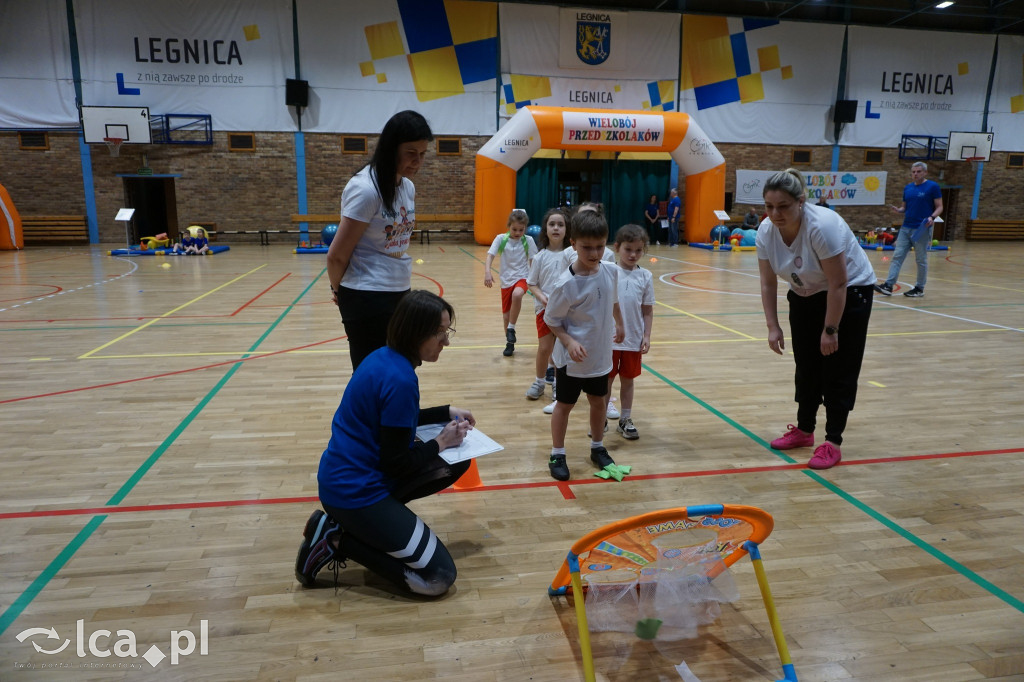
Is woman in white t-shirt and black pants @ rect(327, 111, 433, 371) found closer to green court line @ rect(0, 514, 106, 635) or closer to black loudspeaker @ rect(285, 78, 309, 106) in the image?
green court line @ rect(0, 514, 106, 635)

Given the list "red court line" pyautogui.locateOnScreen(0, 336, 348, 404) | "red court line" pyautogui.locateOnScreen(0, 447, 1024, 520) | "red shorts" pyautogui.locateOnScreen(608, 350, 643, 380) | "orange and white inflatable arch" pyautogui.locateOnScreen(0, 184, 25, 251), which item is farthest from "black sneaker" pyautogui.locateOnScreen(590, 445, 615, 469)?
"orange and white inflatable arch" pyautogui.locateOnScreen(0, 184, 25, 251)

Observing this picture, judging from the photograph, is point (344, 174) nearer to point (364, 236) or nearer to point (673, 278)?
point (673, 278)

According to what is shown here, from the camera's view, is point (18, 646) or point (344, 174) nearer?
point (18, 646)

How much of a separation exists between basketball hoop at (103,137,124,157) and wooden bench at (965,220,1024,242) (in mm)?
25808

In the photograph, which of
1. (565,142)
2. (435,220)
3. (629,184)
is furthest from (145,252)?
(629,184)

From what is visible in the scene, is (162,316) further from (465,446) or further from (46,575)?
(465,446)

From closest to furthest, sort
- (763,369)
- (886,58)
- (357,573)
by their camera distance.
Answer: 1. (357,573)
2. (763,369)
3. (886,58)

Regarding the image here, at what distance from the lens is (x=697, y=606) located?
213 cm

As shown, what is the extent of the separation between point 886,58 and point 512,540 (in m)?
22.6

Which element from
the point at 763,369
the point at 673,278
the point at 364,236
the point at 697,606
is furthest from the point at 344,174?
the point at 697,606

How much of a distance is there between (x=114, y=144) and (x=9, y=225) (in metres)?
3.14

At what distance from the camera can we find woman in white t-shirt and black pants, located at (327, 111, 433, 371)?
257 cm

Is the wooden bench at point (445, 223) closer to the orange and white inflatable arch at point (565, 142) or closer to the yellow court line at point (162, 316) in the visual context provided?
the orange and white inflatable arch at point (565, 142)

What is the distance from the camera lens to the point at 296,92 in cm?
1684
